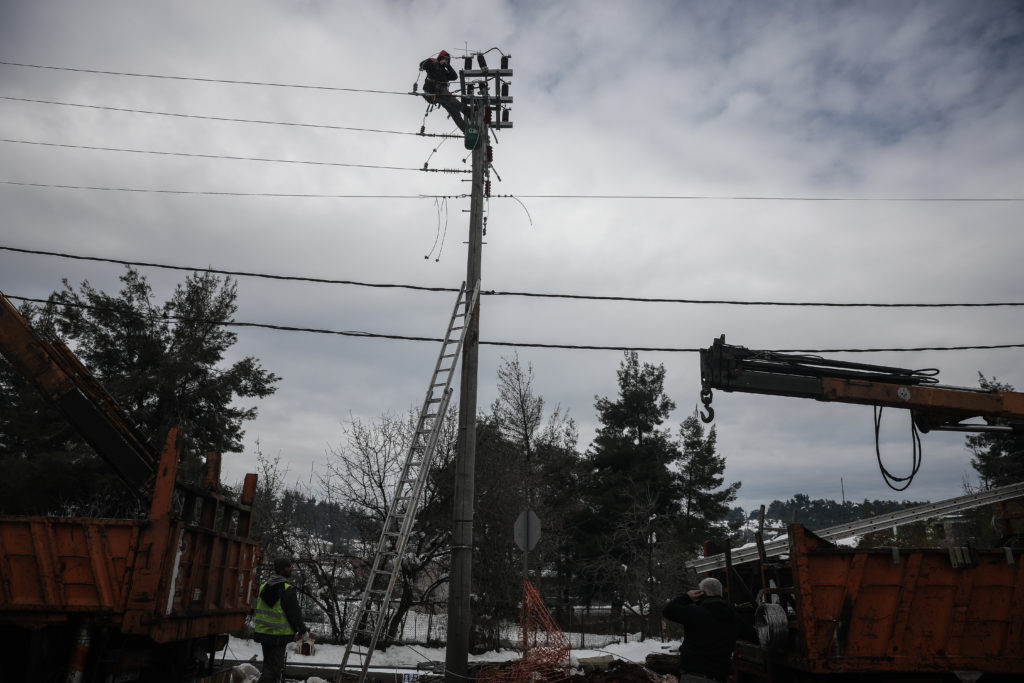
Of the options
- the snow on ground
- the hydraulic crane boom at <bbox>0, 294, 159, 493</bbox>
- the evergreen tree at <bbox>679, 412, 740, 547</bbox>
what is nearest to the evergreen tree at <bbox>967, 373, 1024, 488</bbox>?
the evergreen tree at <bbox>679, 412, 740, 547</bbox>

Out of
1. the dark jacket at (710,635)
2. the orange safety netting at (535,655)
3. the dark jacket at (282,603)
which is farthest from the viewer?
the orange safety netting at (535,655)

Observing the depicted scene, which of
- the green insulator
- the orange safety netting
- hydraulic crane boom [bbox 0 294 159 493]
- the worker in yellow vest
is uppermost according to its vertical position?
the green insulator

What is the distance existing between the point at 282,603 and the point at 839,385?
7285 millimetres

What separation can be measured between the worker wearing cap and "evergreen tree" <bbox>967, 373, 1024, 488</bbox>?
29.0 m

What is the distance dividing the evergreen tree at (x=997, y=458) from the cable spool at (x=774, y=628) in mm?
29247

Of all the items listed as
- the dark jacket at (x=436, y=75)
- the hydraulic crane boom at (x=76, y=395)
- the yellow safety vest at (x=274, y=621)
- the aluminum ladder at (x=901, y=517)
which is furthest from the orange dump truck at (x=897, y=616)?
the dark jacket at (x=436, y=75)

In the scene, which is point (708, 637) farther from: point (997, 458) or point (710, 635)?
point (997, 458)

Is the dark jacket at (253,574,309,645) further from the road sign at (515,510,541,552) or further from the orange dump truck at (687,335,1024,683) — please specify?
the orange dump truck at (687,335,1024,683)

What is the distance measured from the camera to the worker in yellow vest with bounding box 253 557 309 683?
772cm

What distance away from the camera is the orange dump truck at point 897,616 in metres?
6.52

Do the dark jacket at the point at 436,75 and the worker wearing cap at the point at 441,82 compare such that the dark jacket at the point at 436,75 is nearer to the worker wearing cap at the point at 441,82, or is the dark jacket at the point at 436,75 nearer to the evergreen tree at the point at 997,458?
the worker wearing cap at the point at 441,82

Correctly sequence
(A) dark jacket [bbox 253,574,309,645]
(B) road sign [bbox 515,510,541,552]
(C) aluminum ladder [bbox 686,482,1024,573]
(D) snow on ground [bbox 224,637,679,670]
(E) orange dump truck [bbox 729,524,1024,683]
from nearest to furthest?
(E) orange dump truck [bbox 729,524,1024,683]
(A) dark jacket [bbox 253,574,309,645]
(C) aluminum ladder [bbox 686,482,1024,573]
(B) road sign [bbox 515,510,541,552]
(D) snow on ground [bbox 224,637,679,670]

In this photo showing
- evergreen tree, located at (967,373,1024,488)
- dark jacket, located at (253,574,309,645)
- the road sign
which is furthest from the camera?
evergreen tree, located at (967,373,1024,488)

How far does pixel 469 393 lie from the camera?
1041 centimetres
